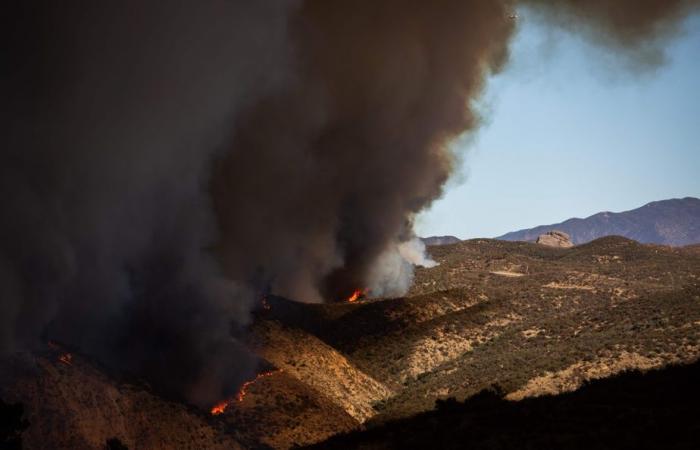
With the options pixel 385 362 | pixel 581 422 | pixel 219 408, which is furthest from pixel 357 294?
pixel 581 422

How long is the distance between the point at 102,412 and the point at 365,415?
17106mm

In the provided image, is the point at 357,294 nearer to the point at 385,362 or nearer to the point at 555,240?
the point at 385,362

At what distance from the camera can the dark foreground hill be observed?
16.7 meters

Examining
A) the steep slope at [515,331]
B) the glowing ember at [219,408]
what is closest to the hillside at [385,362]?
the steep slope at [515,331]

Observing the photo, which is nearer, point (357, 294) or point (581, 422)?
point (581, 422)

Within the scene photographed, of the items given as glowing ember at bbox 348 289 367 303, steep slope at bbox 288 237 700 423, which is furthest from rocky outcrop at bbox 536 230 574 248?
glowing ember at bbox 348 289 367 303

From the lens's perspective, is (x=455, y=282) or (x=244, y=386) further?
(x=455, y=282)

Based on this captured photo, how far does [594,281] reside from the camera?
73.6 m

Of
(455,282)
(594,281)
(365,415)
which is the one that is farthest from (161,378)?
(594,281)

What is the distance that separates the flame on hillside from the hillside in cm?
15

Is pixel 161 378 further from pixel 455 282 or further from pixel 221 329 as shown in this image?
pixel 455 282

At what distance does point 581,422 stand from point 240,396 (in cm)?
2077

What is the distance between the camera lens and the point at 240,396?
1342 inches

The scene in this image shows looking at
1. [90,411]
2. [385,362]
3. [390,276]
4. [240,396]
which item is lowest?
[90,411]
